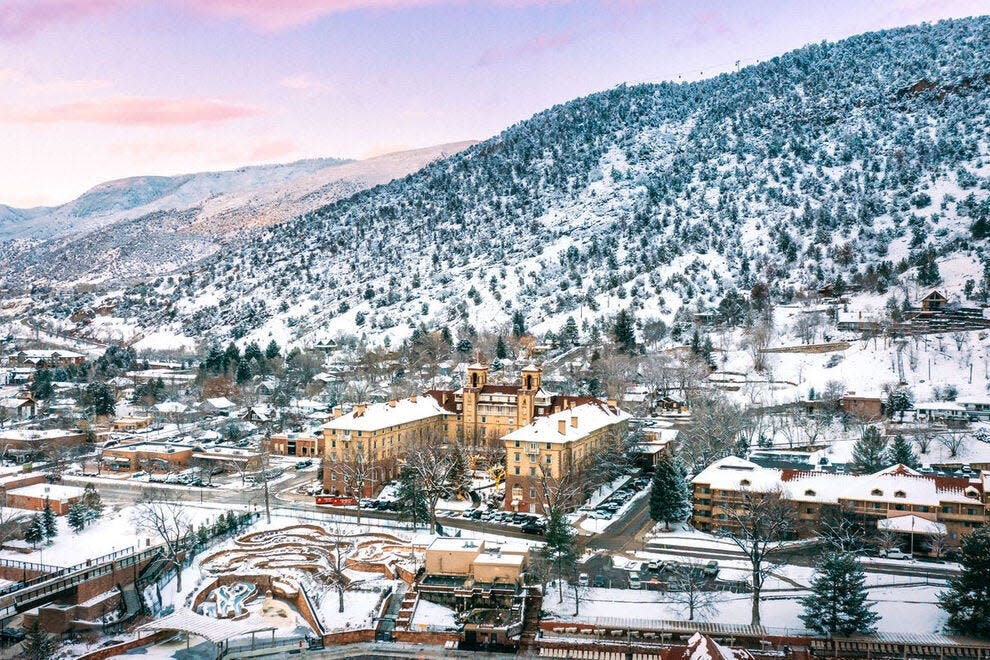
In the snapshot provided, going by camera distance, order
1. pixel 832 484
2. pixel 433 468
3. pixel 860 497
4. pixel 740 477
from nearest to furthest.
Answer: pixel 860 497 < pixel 832 484 < pixel 740 477 < pixel 433 468

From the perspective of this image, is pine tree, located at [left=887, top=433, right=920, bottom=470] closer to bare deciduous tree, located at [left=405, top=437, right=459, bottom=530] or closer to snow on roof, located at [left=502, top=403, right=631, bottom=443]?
snow on roof, located at [left=502, top=403, right=631, bottom=443]

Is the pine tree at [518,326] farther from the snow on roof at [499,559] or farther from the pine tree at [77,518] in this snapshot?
the snow on roof at [499,559]

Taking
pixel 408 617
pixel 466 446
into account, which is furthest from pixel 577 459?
pixel 408 617

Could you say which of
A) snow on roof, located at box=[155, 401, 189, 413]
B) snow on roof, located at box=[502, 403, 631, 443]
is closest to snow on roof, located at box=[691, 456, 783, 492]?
snow on roof, located at box=[502, 403, 631, 443]

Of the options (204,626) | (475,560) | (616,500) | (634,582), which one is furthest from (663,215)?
(204,626)

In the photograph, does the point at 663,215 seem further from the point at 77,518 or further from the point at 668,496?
the point at 77,518

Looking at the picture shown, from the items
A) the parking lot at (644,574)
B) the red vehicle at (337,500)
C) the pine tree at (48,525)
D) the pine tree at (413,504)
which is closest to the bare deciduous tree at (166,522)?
the pine tree at (48,525)

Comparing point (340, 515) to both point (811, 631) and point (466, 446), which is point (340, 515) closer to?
point (466, 446)
